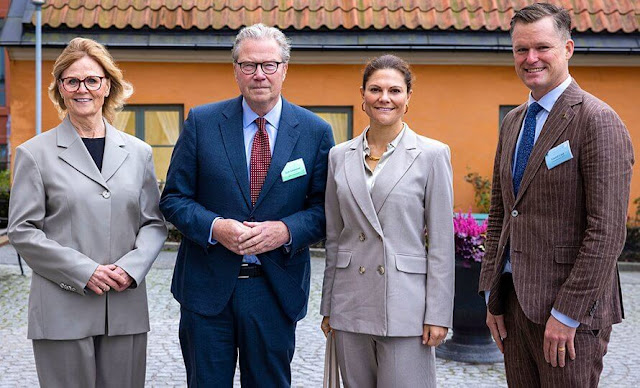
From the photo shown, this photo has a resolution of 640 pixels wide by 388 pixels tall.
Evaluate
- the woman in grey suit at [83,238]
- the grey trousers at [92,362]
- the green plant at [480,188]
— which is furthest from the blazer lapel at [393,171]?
the green plant at [480,188]

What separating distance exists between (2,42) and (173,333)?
7.46 metres

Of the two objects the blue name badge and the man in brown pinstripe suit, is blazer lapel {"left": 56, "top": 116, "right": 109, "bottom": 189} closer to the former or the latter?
the man in brown pinstripe suit

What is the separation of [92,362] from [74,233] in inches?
24.3

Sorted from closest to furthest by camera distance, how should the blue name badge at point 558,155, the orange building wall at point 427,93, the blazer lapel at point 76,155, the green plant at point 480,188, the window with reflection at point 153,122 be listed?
1. the blue name badge at point 558,155
2. the blazer lapel at point 76,155
3. the green plant at point 480,188
4. the orange building wall at point 427,93
5. the window with reflection at point 153,122

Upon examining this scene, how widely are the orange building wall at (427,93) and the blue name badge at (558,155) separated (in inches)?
393

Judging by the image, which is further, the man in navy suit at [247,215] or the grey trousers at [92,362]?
the man in navy suit at [247,215]

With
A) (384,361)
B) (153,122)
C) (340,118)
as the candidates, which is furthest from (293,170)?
(153,122)

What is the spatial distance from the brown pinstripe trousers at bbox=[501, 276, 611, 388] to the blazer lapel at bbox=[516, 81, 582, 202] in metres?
0.53

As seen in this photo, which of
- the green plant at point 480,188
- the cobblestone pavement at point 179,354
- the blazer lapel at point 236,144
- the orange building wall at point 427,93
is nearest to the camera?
the blazer lapel at point 236,144

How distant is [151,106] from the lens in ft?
43.9

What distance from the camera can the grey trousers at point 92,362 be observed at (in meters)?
3.70

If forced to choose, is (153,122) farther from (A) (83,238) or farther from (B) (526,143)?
(B) (526,143)

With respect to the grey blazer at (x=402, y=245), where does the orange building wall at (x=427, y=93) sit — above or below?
above

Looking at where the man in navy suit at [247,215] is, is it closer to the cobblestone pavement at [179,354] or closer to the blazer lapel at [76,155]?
the blazer lapel at [76,155]
